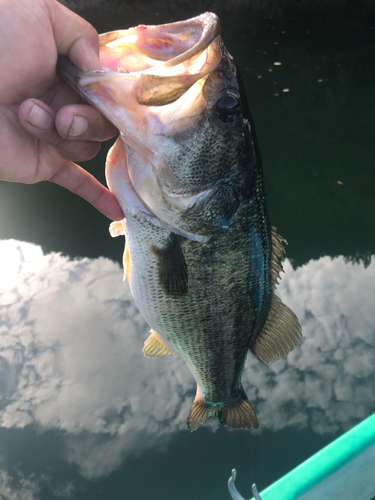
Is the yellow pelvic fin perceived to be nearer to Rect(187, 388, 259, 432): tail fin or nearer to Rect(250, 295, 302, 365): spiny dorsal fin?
Rect(250, 295, 302, 365): spiny dorsal fin

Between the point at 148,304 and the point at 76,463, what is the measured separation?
5.44 feet

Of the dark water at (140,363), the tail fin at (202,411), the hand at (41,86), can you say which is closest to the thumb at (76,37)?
the hand at (41,86)

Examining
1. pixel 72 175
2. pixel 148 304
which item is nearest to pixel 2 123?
pixel 72 175

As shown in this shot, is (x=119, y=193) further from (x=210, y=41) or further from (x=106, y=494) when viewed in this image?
(x=106, y=494)

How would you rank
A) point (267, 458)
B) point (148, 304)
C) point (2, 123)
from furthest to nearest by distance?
point (267, 458) → point (148, 304) → point (2, 123)

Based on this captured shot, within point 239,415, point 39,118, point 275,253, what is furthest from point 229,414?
point 39,118

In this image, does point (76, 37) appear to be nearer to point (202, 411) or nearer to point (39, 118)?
point (39, 118)

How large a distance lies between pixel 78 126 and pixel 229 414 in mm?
1370

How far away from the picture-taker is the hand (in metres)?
0.94

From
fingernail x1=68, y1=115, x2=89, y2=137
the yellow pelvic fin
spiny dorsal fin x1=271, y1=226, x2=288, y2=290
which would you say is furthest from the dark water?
fingernail x1=68, y1=115, x2=89, y2=137

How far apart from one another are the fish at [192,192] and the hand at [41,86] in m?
0.06

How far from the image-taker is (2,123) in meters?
1.08

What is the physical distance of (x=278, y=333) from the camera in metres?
1.48

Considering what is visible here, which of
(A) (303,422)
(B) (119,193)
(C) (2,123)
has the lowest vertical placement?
(A) (303,422)
